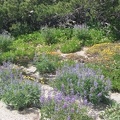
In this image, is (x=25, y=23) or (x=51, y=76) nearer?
(x=51, y=76)

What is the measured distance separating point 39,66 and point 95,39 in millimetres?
3627

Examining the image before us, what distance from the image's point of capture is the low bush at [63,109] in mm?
6438

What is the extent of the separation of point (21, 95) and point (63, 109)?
127cm

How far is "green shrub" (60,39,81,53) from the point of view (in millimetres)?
11852

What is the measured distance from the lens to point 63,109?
6.48 metres

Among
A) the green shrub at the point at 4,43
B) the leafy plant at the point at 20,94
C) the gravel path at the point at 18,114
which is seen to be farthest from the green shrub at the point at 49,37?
the gravel path at the point at 18,114

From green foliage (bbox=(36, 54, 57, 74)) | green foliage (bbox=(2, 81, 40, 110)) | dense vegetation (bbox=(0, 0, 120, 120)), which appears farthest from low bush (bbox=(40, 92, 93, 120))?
green foliage (bbox=(36, 54, 57, 74))

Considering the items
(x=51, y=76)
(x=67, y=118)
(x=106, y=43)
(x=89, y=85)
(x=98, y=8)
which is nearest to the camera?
(x=67, y=118)

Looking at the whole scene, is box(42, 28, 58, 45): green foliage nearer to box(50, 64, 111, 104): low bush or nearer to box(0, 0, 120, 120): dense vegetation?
box(0, 0, 120, 120): dense vegetation

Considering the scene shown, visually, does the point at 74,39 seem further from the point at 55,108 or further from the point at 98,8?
the point at 55,108

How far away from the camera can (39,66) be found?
9.86 m

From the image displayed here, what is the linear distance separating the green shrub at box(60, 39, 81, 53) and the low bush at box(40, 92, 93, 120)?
5.08 meters

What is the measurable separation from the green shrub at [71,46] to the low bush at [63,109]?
5.08 metres

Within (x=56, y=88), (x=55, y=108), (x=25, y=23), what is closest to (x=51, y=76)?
(x=56, y=88)
